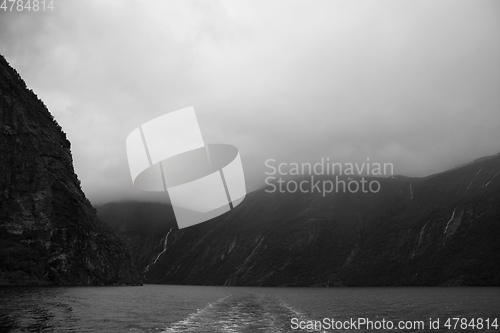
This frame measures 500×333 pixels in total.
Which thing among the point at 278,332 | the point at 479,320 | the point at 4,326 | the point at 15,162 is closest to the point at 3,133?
the point at 15,162

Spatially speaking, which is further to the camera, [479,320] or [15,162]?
[15,162]

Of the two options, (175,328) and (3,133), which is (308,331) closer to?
(175,328)

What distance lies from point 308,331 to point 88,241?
495 feet

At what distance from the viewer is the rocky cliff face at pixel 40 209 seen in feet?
473

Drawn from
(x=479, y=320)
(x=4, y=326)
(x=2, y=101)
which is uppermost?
(x=2, y=101)

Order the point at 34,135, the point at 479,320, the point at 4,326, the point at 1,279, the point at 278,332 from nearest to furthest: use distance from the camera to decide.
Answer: the point at 4,326 → the point at 278,332 → the point at 479,320 → the point at 1,279 → the point at 34,135

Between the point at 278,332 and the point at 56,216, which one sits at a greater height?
the point at 56,216

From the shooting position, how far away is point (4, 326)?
40031mm

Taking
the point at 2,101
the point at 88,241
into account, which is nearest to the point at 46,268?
the point at 88,241

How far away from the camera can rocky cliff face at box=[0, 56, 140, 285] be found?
144 metres

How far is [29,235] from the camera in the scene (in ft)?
486

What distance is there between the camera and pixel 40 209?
156375 mm

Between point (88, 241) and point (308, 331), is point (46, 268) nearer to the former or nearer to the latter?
point (88, 241)

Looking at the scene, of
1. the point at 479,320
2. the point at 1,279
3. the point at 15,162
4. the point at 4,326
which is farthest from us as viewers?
the point at 15,162
